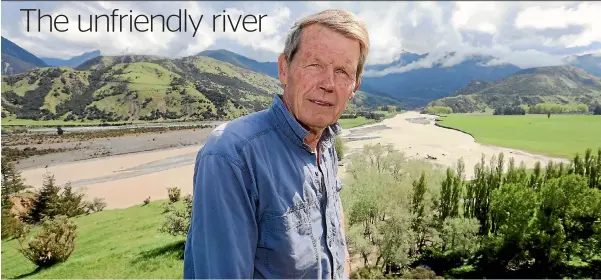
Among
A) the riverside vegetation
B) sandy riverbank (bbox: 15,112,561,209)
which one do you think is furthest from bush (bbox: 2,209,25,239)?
sandy riverbank (bbox: 15,112,561,209)

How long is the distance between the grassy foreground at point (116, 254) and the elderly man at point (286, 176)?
15.2 meters

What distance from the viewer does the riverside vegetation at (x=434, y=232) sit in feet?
73.4

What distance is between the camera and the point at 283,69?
1.89 m

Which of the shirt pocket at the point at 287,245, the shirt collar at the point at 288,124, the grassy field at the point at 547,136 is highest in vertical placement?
the shirt collar at the point at 288,124

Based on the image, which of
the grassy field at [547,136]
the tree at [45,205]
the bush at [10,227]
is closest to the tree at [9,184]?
the tree at [45,205]

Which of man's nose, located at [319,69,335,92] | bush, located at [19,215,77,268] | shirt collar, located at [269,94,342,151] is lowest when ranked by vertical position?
bush, located at [19,215,77,268]

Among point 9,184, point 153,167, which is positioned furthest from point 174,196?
point 153,167

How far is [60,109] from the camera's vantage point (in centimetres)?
12788

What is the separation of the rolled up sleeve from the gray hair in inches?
27.8

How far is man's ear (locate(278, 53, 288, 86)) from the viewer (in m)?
1.85

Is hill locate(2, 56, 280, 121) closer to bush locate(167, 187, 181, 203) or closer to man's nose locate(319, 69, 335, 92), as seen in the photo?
bush locate(167, 187, 181, 203)

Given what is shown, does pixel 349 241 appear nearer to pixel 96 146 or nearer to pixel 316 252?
pixel 316 252

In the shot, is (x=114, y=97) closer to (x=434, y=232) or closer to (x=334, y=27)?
(x=434, y=232)

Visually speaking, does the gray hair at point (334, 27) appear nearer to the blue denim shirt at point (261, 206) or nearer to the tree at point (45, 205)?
the blue denim shirt at point (261, 206)
